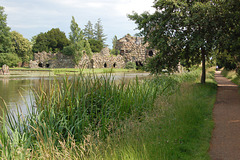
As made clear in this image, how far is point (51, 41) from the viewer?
62.5 meters

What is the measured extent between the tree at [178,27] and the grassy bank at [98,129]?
28.0 ft

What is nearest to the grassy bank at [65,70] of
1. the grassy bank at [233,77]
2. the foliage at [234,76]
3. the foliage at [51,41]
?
the foliage at [234,76]

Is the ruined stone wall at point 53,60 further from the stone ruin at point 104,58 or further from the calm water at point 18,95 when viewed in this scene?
the calm water at point 18,95

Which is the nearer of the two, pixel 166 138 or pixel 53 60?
pixel 166 138

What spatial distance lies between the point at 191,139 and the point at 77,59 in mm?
48166

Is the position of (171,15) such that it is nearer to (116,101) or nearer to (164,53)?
(164,53)

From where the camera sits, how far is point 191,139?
6.11m

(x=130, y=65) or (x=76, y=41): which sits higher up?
(x=76, y=41)

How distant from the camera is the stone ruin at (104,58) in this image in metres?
56.2

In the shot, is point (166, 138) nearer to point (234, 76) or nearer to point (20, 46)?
point (234, 76)

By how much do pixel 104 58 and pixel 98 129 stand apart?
178ft

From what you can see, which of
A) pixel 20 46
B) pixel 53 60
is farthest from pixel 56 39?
pixel 20 46

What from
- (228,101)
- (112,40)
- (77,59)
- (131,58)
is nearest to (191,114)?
(228,101)

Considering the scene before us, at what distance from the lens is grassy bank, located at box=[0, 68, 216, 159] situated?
4.50m
